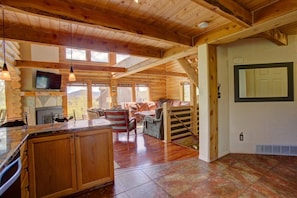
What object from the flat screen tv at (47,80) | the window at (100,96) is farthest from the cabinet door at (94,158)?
the window at (100,96)

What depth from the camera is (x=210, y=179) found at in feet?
7.93

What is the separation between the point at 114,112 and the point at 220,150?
8.96ft

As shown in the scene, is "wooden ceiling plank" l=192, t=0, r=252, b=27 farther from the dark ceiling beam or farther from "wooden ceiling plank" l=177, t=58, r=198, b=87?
"wooden ceiling plank" l=177, t=58, r=198, b=87

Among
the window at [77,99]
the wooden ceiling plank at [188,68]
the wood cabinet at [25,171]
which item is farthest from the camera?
the window at [77,99]

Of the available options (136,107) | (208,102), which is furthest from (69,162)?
(136,107)

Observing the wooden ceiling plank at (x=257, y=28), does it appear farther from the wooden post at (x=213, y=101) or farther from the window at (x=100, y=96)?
the window at (x=100, y=96)

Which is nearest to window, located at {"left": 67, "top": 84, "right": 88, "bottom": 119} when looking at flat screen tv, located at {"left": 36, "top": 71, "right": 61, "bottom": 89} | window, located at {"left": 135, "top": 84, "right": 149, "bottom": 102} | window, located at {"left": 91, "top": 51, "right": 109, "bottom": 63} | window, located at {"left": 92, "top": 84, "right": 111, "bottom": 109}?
window, located at {"left": 92, "top": 84, "right": 111, "bottom": 109}

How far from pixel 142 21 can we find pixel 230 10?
3.76ft

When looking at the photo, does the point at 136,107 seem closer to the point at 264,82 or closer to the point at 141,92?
the point at 141,92

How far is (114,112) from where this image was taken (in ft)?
15.1

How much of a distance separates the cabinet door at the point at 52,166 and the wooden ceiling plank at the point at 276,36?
3393mm

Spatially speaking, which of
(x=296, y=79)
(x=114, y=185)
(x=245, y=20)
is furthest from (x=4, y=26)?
(x=296, y=79)

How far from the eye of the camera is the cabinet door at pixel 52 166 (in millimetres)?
1854

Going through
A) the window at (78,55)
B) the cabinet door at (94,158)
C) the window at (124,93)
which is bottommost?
the cabinet door at (94,158)
